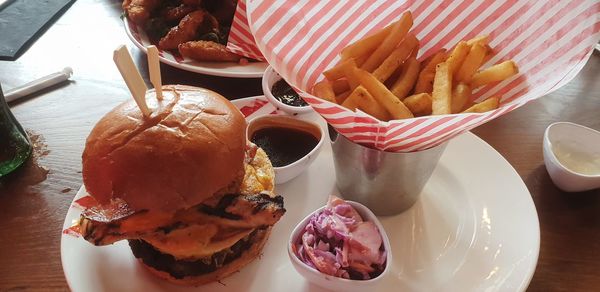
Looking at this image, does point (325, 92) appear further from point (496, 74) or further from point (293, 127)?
point (496, 74)

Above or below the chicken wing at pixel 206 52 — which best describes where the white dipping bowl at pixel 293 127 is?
below

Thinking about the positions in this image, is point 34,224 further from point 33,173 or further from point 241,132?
point 241,132

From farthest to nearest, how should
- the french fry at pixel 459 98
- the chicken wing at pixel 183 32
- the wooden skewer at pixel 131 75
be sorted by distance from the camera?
the chicken wing at pixel 183 32, the french fry at pixel 459 98, the wooden skewer at pixel 131 75

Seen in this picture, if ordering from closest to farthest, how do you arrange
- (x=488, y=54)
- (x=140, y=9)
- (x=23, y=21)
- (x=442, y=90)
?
(x=442, y=90) < (x=488, y=54) < (x=140, y=9) < (x=23, y=21)

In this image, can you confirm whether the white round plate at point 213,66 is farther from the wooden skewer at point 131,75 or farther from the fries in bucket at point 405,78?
the wooden skewer at point 131,75

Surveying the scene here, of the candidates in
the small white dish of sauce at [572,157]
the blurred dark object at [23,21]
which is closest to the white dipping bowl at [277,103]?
the small white dish of sauce at [572,157]

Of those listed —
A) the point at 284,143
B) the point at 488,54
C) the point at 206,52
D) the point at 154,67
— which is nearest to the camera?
the point at 154,67

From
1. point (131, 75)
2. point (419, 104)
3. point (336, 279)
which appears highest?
point (131, 75)

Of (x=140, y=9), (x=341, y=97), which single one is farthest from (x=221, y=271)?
(x=140, y=9)
